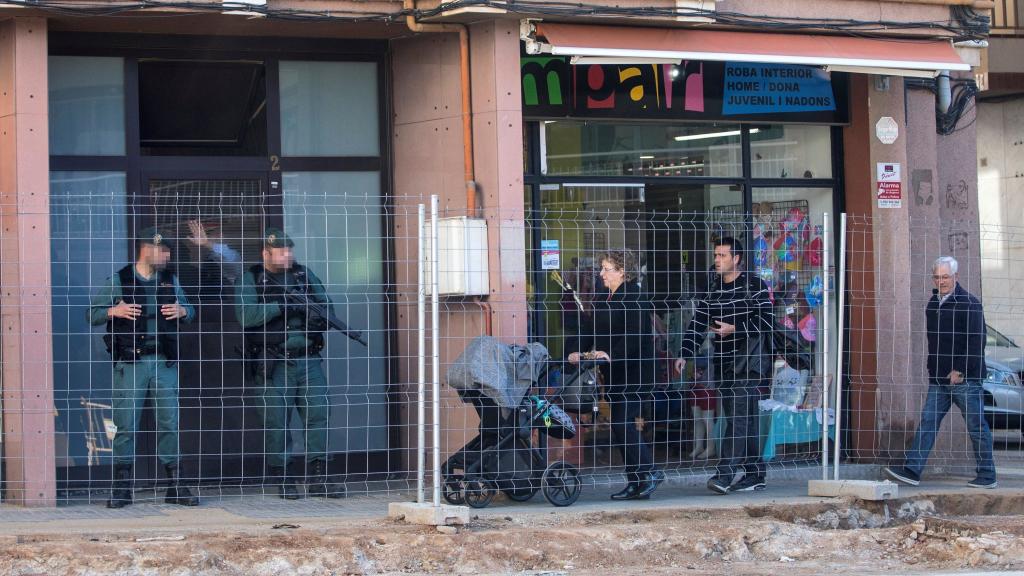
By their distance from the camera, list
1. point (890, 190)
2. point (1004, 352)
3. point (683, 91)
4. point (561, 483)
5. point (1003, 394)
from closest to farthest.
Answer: point (561, 483) → point (683, 91) → point (890, 190) → point (1003, 394) → point (1004, 352)

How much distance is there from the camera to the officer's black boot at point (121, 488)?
9250mm

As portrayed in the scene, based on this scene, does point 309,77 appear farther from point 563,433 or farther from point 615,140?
point 563,433

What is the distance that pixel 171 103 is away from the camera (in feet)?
35.1

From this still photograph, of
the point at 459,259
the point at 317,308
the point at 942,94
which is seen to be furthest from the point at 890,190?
the point at 317,308

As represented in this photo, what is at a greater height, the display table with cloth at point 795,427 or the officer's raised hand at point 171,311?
the officer's raised hand at point 171,311

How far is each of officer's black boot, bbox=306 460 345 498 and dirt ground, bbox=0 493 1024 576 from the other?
141 cm

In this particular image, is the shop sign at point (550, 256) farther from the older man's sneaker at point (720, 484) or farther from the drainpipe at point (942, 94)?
the drainpipe at point (942, 94)

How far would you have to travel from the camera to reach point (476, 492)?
30.2ft

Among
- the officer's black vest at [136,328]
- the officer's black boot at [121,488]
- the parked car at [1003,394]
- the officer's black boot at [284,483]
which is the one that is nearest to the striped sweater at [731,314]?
the officer's black boot at [284,483]

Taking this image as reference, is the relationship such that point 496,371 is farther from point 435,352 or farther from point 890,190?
point 890,190

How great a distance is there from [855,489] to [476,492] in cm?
270

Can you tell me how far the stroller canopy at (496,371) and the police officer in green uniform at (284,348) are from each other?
1112 mm

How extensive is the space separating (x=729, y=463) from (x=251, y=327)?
3668 millimetres

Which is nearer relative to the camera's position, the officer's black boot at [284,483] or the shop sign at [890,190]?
the officer's black boot at [284,483]
